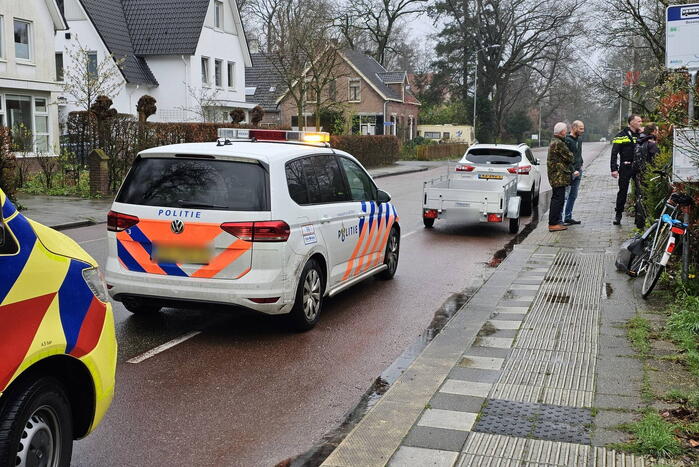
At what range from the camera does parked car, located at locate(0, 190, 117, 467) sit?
9.89 ft

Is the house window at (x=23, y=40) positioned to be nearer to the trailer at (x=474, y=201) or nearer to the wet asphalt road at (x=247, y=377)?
the trailer at (x=474, y=201)

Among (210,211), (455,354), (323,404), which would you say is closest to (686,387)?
(455,354)

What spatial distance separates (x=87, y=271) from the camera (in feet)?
11.7

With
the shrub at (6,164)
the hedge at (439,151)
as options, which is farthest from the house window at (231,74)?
the shrub at (6,164)

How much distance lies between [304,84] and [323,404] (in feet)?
109

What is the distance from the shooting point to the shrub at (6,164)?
15.0 meters

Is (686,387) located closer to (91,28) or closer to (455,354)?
(455,354)

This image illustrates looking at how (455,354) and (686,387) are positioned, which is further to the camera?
(455,354)

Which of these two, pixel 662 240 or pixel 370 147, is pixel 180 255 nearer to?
pixel 662 240

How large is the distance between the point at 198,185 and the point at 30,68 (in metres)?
26.2

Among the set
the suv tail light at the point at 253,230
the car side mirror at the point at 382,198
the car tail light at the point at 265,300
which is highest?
the car side mirror at the point at 382,198

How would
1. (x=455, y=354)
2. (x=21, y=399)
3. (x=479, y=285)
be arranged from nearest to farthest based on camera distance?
(x=21, y=399)
(x=455, y=354)
(x=479, y=285)

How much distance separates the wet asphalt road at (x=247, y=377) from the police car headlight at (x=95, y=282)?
106 centimetres

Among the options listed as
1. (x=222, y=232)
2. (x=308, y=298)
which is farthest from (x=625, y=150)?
(x=222, y=232)
